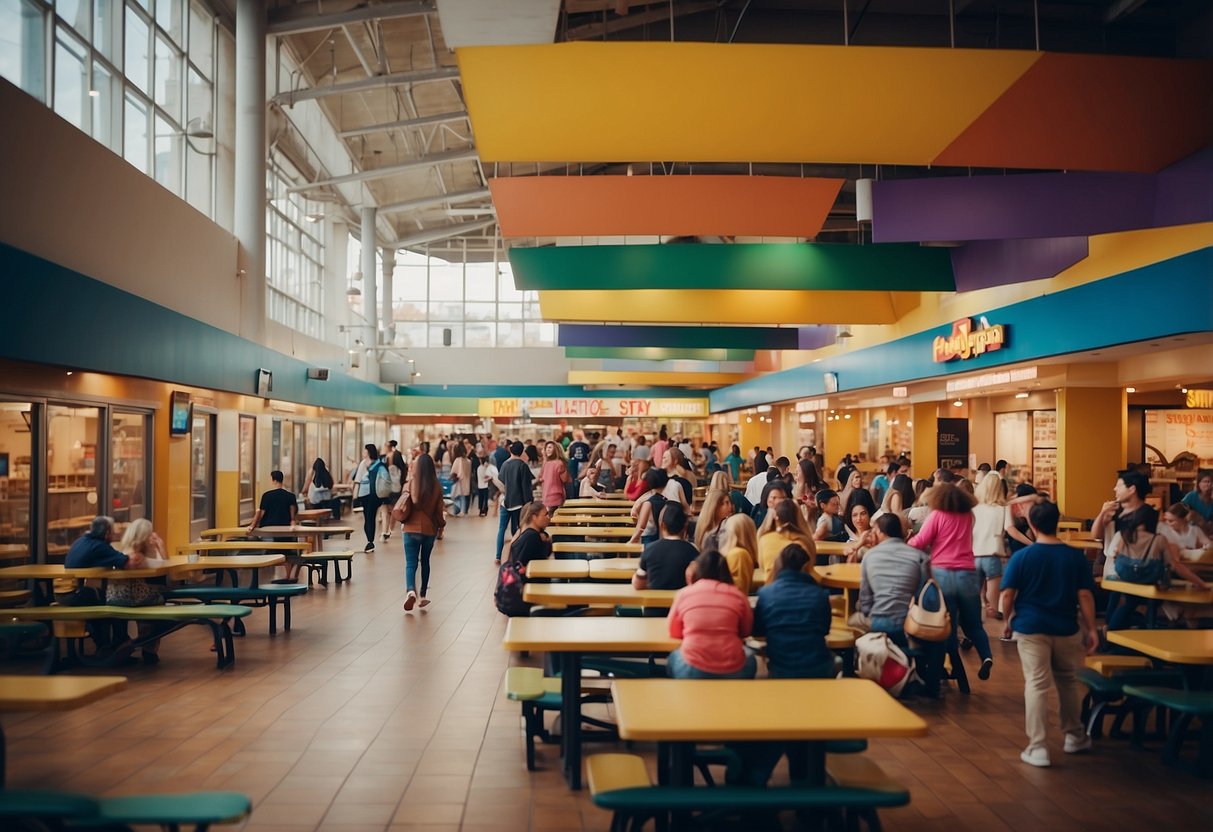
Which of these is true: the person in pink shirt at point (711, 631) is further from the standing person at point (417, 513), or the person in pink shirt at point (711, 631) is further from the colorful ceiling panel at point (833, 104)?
the standing person at point (417, 513)

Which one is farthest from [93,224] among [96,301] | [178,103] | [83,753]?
[83,753]

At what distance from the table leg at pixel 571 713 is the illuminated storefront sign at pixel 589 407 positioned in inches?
1049

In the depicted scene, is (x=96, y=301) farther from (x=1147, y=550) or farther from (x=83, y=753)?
(x=1147, y=550)

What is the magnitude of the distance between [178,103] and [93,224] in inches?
182

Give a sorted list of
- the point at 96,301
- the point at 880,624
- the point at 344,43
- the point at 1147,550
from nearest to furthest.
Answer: the point at 880,624 → the point at 1147,550 → the point at 96,301 → the point at 344,43

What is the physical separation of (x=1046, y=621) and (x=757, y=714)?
8.14ft

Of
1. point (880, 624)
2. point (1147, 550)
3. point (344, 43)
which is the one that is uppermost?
point (344, 43)

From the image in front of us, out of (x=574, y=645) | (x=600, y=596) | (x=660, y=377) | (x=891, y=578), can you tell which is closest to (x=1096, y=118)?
(x=891, y=578)

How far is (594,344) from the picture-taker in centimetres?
1753

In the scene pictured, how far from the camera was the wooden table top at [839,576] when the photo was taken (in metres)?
7.32

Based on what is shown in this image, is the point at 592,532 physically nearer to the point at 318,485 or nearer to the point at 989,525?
the point at 989,525

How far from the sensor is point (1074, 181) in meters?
8.90

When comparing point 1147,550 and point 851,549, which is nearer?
point 1147,550

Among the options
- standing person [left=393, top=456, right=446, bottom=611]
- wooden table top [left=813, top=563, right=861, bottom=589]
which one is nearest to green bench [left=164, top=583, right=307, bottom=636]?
standing person [left=393, top=456, right=446, bottom=611]
